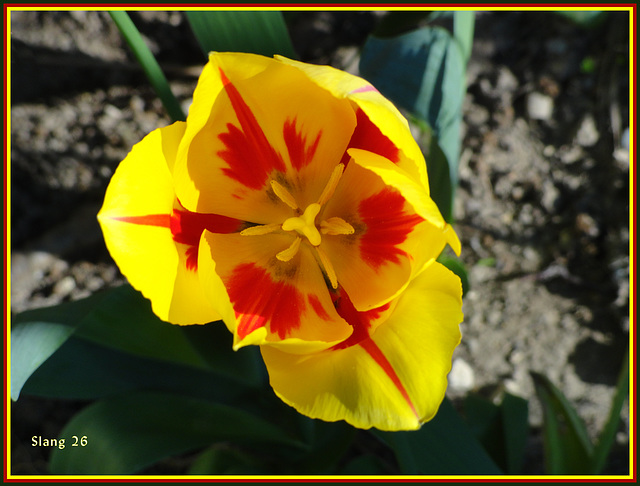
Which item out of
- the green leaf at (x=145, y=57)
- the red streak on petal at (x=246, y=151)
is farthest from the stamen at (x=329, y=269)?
the green leaf at (x=145, y=57)

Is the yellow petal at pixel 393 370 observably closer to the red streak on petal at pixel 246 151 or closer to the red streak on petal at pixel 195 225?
the red streak on petal at pixel 195 225

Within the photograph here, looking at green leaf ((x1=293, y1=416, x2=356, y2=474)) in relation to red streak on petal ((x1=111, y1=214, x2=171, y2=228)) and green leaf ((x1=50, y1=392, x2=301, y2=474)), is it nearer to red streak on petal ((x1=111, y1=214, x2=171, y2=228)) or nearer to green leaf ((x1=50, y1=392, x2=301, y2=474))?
green leaf ((x1=50, y1=392, x2=301, y2=474))

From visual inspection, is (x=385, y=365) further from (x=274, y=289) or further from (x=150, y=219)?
(x=150, y=219)

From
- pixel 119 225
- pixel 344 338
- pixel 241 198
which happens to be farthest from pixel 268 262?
pixel 119 225

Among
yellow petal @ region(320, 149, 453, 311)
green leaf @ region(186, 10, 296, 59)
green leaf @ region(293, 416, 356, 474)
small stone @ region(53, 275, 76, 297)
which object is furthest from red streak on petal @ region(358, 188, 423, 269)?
small stone @ region(53, 275, 76, 297)

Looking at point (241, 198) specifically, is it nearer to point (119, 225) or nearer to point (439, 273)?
point (119, 225)
